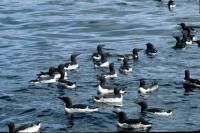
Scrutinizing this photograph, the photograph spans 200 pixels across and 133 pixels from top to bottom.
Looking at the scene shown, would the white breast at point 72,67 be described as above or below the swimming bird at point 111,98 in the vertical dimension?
above

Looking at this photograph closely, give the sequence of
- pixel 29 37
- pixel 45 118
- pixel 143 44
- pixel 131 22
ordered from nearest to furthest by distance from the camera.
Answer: pixel 45 118, pixel 143 44, pixel 29 37, pixel 131 22

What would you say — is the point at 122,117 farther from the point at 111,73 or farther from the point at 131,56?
the point at 131,56

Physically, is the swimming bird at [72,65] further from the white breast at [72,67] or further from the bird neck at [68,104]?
the bird neck at [68,104]

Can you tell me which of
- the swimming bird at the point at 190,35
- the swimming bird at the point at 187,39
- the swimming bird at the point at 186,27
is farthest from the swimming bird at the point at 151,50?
the swimming bird at the point at 186,27

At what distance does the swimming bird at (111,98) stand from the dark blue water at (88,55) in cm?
47

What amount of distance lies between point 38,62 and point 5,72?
3.84 metres

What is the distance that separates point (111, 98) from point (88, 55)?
13.3m

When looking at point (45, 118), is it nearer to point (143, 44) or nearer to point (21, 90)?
point (21, 90)

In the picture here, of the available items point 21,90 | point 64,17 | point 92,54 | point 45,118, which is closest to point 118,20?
point 64,17

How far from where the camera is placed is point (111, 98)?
1442 inches

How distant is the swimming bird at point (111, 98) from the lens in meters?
36.3

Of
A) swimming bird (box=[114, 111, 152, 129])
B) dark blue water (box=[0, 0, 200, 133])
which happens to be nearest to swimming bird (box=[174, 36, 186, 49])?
dark blue water (box=[0, 0, 200, 133])

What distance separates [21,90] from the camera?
128ft

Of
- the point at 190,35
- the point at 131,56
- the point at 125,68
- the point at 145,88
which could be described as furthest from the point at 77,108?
the point at 190,35
